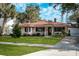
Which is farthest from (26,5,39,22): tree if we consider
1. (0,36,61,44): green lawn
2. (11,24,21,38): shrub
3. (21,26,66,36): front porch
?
(0,36,61,44): green lawn

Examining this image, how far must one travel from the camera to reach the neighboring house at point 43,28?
630 inches

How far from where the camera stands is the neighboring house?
16.0 m

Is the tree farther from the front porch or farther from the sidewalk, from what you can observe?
the sidewalk

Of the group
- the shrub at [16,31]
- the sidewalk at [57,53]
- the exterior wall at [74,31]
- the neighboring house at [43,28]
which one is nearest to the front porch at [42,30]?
the neighboring house at [43,28]

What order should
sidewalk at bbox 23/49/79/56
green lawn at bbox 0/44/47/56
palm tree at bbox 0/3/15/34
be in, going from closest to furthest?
sidewalk at bbox 23/49/79/56, green lawn at bbox 0/44/47/56, palm tree at bbox 0/3/15/34

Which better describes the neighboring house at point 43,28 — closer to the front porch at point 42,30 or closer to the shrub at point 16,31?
the front porch at point 42,30

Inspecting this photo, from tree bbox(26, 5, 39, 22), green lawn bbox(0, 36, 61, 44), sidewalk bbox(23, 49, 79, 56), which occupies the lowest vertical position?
sidewalk bbox(23, 49, 79, 56)

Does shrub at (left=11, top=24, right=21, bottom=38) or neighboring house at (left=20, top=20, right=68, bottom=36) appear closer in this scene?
neighboring house at (left=20, top=20, right=68, bottom=36)

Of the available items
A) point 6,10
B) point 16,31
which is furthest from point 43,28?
point 6,10

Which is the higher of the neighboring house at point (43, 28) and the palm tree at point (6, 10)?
the palm tree at point (6, 10)

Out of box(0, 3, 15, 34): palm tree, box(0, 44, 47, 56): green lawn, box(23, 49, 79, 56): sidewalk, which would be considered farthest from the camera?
box(0, 3, 15, 34): palm tree

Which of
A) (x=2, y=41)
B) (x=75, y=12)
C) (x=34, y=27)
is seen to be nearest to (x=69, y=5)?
(x=75, y=12)

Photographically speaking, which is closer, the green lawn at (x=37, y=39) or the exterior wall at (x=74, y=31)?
the exterior wall at (x=74, y=31)

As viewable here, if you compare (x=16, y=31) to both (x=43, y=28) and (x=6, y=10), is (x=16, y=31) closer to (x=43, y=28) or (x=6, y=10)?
(x=6, y=10)
